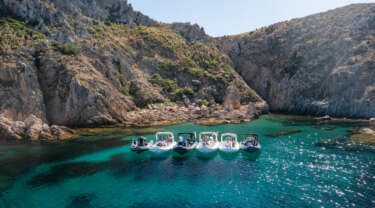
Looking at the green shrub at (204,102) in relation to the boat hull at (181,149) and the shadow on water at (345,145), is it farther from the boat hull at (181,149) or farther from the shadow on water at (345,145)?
the boat hull at (181,149)

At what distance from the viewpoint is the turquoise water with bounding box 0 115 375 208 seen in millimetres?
21219

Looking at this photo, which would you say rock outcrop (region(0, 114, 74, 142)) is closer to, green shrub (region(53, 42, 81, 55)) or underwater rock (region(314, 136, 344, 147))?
green shrub (region(53, 42, 81, 55))

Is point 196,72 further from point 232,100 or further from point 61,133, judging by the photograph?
point 61,133

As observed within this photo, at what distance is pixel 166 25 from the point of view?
124125 mm

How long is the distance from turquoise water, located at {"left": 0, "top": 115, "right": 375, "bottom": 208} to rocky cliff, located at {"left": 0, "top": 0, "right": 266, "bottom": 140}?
15.9 m

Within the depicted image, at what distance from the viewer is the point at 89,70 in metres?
62.6

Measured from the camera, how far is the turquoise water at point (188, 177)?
2122cm

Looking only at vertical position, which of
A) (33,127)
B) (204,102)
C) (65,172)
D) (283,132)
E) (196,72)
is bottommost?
(65,172)

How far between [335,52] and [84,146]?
288ft

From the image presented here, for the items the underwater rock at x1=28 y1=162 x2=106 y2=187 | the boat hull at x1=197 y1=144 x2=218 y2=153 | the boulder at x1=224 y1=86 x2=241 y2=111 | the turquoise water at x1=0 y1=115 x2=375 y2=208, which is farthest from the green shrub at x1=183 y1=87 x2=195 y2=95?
the underwater rock at x1=28 y1=162 x2=106 y2=187

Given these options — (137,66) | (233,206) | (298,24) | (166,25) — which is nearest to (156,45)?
(137,66)

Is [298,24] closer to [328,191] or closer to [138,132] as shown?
[138,132]

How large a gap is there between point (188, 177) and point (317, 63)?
79.1m

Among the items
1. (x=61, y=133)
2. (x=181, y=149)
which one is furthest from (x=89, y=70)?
(x=181, y=149)
